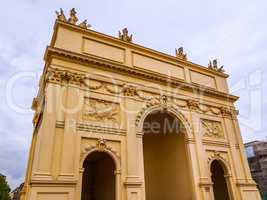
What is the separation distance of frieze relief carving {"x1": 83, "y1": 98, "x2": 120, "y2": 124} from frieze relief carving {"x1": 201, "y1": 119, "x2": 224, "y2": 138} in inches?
218

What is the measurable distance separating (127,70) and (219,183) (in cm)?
885

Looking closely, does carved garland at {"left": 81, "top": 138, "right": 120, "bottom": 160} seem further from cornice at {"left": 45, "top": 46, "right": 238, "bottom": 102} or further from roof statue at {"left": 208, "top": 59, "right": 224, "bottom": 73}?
roof statue at {"left": 208, "top": 59, "right": 224, "bottom": 73}

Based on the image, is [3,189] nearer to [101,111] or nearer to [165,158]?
[165,158]

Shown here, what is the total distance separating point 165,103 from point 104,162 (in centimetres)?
442

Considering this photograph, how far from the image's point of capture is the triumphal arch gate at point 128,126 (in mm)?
8891

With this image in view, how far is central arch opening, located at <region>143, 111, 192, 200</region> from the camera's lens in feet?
41.0

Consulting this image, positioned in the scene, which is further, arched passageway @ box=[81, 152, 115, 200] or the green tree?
the green tree

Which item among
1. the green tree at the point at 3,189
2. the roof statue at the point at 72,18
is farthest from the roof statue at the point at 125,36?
the green tree at the point at 3,189

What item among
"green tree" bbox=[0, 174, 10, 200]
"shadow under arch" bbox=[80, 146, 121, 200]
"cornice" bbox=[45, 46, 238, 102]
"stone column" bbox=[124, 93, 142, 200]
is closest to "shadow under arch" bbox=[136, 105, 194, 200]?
"stone column" bbox=[124, 93, 142, 200]

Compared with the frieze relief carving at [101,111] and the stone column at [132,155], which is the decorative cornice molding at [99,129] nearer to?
the frieze relief carving at [101,111]

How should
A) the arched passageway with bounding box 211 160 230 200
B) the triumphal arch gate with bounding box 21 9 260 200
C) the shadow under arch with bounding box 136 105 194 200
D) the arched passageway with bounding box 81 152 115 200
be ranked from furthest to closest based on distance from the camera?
the arched passageway with bounding box 211 160 230 200 → the shadow under arch with bounding box 136 105 194 200 → the arched passageway with bounding box 81 152 115 200 → the triumphal arch gate with bounding box 21 9 260 200

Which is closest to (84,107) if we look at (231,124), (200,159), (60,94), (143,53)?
(60,94)

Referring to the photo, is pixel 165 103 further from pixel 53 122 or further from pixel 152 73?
pixel 53 122

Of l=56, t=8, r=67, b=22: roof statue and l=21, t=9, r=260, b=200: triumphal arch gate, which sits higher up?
l=56, t=8, r=67, b=22: roof statue
